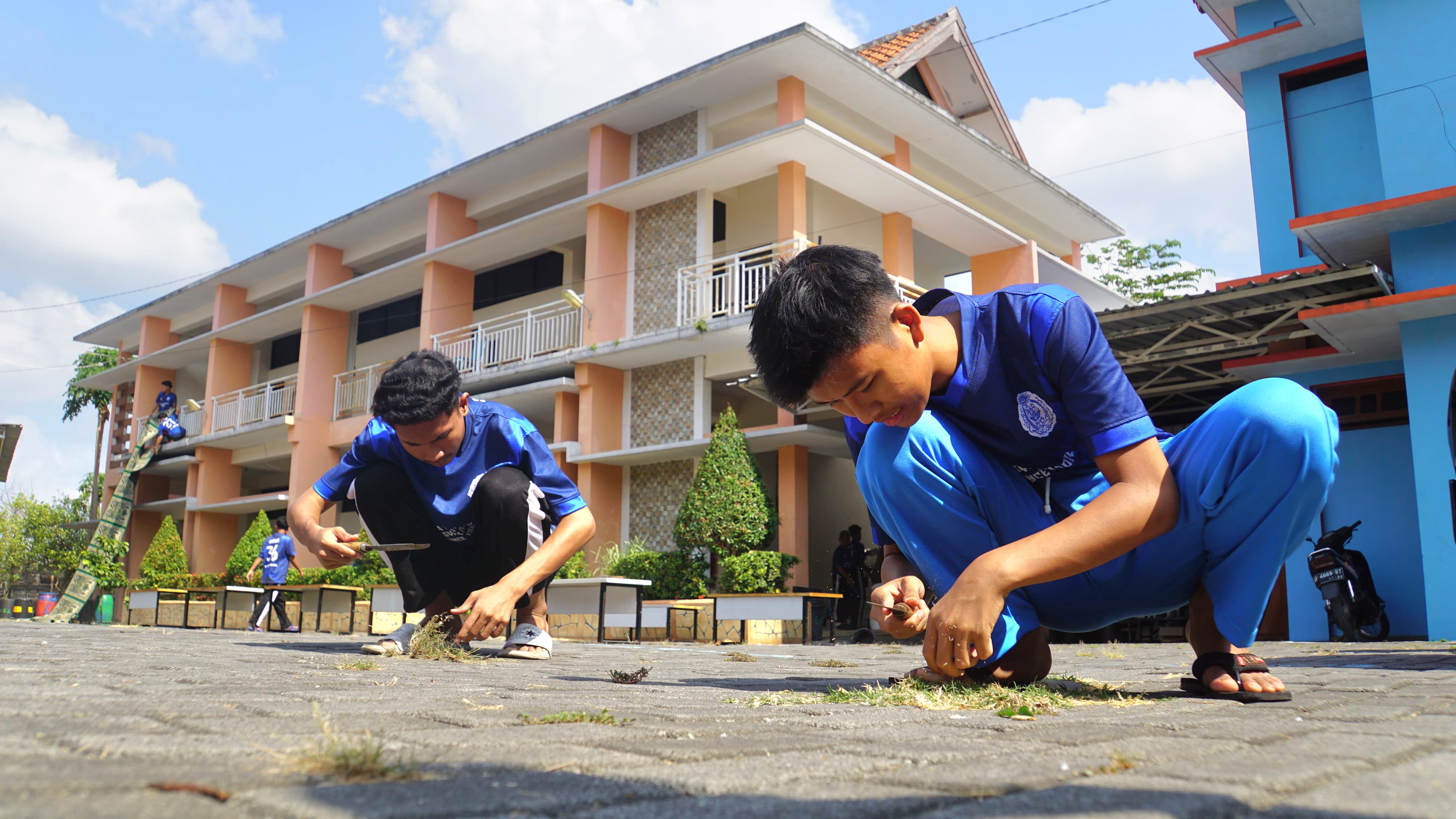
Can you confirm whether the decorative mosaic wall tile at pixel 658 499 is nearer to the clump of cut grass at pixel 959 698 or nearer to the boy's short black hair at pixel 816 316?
the clump of cut grass at pixel 959 698

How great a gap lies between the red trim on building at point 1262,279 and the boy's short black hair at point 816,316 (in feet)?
25.1

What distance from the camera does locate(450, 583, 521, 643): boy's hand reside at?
331cm

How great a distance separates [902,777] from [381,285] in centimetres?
2013

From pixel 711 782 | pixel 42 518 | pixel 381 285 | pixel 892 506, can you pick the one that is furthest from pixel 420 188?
pixel 42 518

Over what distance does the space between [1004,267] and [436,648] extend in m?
14.6

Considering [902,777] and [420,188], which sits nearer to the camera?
[902,777]

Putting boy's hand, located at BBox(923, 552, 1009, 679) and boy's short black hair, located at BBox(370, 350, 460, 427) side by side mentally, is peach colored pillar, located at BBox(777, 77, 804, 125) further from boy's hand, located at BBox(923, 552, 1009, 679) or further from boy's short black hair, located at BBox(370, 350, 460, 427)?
boy's hand, located at BBox(923, 552, 1009, 679)

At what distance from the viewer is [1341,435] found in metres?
10.6

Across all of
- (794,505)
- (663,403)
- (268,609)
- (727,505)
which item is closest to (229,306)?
(268,609)

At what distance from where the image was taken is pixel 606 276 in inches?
613

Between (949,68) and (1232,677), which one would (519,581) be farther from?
(949,68)

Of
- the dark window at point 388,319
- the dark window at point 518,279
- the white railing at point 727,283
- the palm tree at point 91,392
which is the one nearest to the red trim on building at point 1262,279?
the white railing at point 727,283

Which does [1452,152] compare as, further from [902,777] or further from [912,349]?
[902,777]

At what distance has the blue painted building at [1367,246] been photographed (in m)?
8.66
